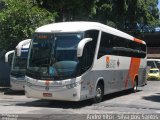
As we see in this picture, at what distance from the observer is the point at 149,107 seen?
1780 centimetres

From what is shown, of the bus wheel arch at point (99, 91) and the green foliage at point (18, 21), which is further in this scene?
the green foliage at point (18, 21)

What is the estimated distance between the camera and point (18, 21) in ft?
87.4

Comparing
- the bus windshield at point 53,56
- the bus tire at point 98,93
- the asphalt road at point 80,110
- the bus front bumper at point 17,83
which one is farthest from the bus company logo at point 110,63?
the bus front bumper at point 17,83

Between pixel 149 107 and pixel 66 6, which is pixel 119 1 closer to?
pixel 66 6

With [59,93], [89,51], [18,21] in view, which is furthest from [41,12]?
[59,93]

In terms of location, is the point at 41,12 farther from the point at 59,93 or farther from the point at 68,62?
the point at 59,93

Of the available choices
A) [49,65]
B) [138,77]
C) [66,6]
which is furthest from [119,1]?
[49,65]

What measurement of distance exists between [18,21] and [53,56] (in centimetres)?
1003

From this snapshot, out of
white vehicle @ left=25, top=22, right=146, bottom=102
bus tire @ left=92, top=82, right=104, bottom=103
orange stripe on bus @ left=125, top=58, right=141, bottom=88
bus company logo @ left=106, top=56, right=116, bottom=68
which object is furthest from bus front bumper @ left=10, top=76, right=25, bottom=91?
bus tire @ left=92, top=82, right=104, bottom=103

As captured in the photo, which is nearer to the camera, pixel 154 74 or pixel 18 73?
pixel 18 73

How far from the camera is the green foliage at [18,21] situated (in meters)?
26.3

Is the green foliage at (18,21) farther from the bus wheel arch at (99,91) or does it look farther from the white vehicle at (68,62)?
the bus wheel arch at (99,91)

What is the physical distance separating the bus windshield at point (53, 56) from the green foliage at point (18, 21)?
8.58 metres

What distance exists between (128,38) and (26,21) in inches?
248
